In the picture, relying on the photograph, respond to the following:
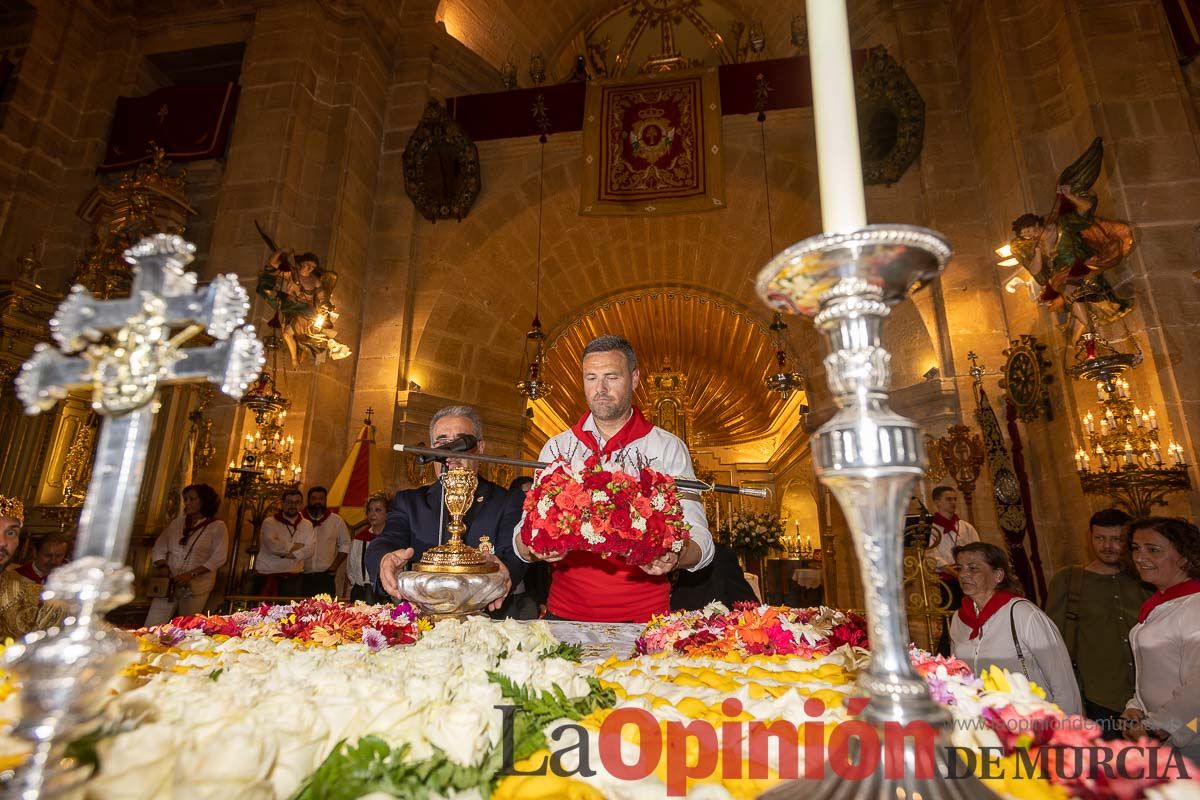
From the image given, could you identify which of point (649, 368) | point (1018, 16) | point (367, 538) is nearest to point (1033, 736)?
point (367, 538)

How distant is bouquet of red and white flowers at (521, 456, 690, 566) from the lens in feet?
5.82

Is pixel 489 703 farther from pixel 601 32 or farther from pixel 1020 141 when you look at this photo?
pixel 601 32

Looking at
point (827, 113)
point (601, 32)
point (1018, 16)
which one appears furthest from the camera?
point (601, 32)

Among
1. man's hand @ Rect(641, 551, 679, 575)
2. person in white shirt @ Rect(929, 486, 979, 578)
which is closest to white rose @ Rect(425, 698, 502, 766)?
man's hand @ Rect(641, 551, 679, 575)

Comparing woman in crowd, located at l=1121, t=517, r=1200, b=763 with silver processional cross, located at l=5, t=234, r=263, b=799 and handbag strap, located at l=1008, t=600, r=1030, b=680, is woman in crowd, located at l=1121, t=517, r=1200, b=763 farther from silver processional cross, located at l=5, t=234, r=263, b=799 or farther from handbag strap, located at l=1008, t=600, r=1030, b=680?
silver processional cross, located at l=5, t=234, r=263, b=799

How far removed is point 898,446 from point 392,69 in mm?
10830

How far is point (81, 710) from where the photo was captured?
59cm

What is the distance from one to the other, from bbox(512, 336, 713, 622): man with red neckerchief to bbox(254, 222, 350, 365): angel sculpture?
5010 mm

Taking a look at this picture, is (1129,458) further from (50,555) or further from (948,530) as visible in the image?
(50,555)

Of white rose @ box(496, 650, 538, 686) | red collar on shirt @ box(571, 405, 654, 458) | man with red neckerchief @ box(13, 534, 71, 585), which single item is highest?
red collar on shirt @ box(571, 405, 654, 458)

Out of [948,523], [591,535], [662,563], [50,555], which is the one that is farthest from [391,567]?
[948,523]

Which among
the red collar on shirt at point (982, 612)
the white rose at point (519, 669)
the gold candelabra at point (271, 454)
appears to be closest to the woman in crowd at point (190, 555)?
the gold candelabra at point (271, 454)

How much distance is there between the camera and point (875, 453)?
0.73m

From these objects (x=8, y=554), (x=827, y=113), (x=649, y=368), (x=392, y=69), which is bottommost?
(x=8, y=554)
